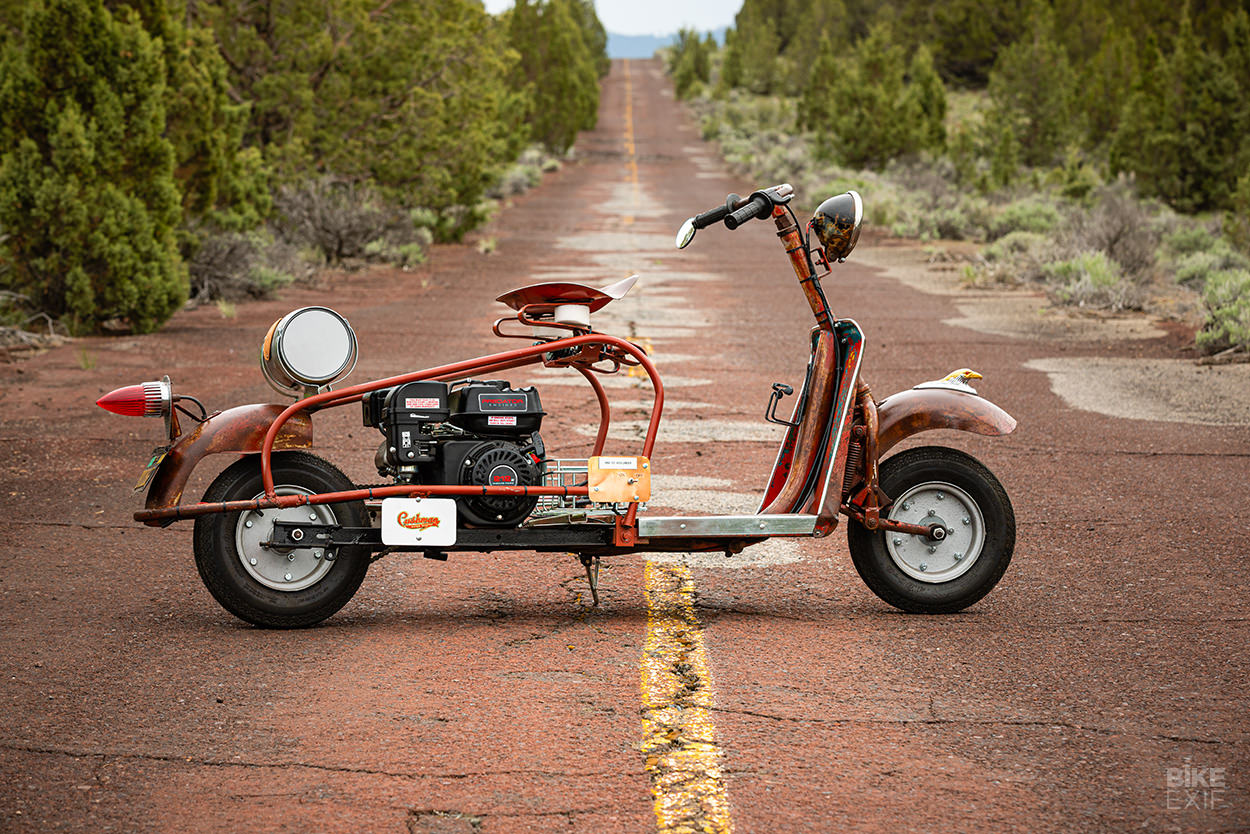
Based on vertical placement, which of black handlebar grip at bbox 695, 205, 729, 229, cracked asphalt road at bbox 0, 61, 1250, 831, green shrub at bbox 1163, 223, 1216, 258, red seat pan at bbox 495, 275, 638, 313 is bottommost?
cracked asphalt road at bbox 0, 61, 1250, 831

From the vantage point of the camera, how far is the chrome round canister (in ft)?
18.1

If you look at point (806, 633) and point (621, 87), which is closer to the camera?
point (806, 633)

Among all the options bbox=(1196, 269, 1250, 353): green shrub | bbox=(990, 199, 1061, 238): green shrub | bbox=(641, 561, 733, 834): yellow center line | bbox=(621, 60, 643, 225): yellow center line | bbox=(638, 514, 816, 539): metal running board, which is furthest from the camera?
bbox=(621, 60, 643, 225): yellow center line

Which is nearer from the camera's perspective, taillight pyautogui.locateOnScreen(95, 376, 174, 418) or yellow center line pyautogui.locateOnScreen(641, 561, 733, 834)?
yellow center line pyautogui.locateOnScreen(641, 561, 733, 834)

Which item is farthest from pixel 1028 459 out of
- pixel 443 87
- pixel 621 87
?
pixel 621 87

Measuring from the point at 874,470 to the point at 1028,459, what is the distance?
11.6 feet

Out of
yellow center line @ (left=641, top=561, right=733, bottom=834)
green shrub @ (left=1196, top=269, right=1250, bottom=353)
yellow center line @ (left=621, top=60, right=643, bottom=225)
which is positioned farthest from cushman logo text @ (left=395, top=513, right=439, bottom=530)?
yellow center line @ (left=621, top=60, right=643, bottom=225)

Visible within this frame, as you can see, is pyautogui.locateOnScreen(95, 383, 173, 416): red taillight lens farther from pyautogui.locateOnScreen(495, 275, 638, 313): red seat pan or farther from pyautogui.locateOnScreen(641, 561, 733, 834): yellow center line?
pyautogui.locateOnScreen(641, 561, 733, 834): yellow center line

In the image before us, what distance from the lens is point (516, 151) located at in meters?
42.9

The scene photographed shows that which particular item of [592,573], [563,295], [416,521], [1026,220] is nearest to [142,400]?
[416,521]

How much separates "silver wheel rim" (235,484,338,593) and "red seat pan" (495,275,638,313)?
1.07 metres

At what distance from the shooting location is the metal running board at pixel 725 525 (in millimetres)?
5590

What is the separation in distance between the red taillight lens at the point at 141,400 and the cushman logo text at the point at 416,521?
3.24ft

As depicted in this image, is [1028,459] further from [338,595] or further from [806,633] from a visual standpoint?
[338,595]
